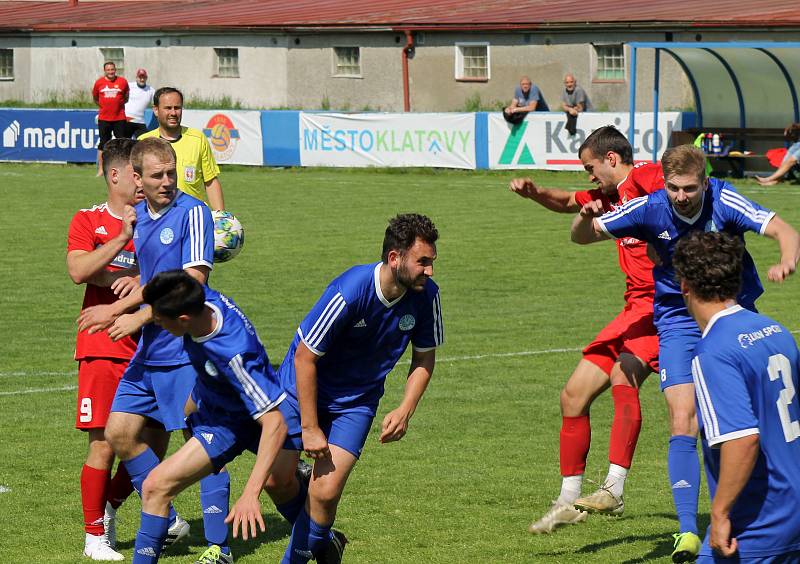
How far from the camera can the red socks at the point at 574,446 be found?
8117 millimetres

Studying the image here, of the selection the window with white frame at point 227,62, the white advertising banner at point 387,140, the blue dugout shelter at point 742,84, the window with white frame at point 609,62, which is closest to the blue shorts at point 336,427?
the blue dugout shelter at point 742,84

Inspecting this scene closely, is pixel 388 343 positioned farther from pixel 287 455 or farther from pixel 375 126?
pixel 375 126

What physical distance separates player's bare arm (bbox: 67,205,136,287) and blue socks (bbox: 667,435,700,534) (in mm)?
3030

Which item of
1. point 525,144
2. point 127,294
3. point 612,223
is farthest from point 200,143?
point 525,144

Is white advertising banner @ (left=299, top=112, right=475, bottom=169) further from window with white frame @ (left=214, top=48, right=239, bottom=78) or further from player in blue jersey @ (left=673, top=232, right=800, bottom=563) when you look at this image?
player in blue jersey @ (left=673, top=232, right=800, bottom=563)

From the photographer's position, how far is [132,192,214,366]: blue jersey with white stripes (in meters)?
7.30

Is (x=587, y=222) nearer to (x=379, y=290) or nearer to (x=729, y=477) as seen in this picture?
(x=379, y=290)

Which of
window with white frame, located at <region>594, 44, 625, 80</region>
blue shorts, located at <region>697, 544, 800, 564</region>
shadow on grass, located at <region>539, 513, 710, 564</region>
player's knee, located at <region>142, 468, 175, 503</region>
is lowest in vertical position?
shadow on grass, located at <region>539, 513, 710, 564</region>

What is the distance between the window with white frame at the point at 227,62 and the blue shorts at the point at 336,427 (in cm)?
3771

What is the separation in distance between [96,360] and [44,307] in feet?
26.5

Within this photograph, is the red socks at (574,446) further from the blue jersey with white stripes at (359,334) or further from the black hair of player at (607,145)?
the black hair of player at (607,145)

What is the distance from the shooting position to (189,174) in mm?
11547

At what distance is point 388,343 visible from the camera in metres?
7.00

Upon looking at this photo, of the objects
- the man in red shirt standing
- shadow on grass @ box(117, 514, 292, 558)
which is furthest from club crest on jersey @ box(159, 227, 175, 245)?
the man in red shirt standing
